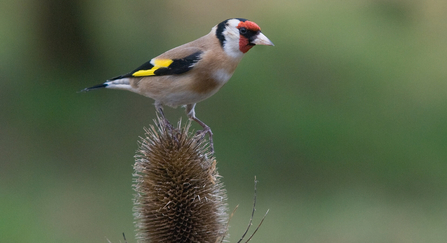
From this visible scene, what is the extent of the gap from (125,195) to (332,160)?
377cm

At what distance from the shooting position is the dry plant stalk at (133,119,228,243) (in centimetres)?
365

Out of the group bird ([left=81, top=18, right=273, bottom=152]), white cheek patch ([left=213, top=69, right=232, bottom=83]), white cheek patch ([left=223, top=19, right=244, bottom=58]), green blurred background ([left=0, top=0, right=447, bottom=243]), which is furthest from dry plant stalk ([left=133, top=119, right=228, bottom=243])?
green blurred background ([left=0, top=0, right=447, bottom=243])

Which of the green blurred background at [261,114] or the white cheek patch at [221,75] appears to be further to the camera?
the green blurred background at [261,114]

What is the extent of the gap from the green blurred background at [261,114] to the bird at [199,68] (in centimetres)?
344

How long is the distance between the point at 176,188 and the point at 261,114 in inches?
243

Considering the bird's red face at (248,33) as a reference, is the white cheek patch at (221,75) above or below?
below

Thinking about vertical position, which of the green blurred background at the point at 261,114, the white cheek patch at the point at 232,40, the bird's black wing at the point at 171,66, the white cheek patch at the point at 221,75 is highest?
the white cheek patch at the point at 232,40

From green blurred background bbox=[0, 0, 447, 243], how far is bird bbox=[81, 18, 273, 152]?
11.3 ft

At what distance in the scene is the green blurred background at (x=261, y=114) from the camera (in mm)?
8375

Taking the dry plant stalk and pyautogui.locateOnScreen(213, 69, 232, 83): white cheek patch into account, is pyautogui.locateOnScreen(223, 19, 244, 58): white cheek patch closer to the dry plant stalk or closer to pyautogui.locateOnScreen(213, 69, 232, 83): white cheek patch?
pyautogui.locateOnScreen(213, 69, 232, 83): white cheek patch

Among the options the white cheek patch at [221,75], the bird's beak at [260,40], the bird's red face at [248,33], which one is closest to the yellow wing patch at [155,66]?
the white cheek patch at [221,75]

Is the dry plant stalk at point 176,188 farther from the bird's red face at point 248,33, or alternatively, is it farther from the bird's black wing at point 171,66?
the bird's red face at point 248,33

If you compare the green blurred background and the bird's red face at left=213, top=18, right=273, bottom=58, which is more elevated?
the bird's red face at left=213, top=18, right=273, bottom=58

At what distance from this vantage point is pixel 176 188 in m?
3.66
